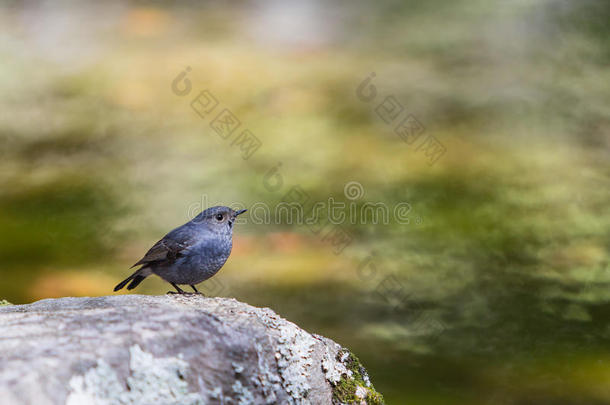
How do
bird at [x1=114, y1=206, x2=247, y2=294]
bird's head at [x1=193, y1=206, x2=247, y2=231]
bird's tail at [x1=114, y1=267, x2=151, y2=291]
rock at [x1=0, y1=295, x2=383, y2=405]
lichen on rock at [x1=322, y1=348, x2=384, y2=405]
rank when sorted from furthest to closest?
bird's tail at [x1=114, y1=267, x2=151, y2=291] → bird's head at [x1=193, y1=206, x2=247, y2=231] → bird at [x1=114, y1=206, x2=247, y2=294] → lichen on rock at [x1=322, y1=348, x2=384, y2=405] → rock at [x1=0, y1=295, x2=383, y2=405]

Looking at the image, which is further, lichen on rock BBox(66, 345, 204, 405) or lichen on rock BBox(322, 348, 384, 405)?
lichen on rock BBox(322, 348, 384, 405)

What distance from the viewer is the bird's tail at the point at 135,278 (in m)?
5.11

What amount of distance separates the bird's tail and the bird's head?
64 cm

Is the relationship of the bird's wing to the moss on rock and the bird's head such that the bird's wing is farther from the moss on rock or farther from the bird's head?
the moss on rock

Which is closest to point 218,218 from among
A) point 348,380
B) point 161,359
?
point 348,380

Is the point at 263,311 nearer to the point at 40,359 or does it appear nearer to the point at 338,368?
the point at 338,368

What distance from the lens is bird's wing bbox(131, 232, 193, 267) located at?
4891mm

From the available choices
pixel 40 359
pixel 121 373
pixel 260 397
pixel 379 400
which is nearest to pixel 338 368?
pixel 379 400

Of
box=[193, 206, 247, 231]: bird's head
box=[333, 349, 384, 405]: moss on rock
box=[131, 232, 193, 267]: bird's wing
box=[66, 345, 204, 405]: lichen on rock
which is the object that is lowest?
box=[66, 345, 204, 405]: lichen on rock

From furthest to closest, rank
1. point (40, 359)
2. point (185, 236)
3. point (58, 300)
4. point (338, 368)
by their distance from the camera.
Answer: point (185, 236) → point (58, 300) → point (338, 368) → point (40, 359)

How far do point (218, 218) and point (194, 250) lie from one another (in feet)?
1.17

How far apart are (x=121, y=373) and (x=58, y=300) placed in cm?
180

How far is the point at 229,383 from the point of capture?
10.8 feet

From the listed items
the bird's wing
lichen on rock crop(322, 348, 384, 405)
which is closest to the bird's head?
the bird's wing
